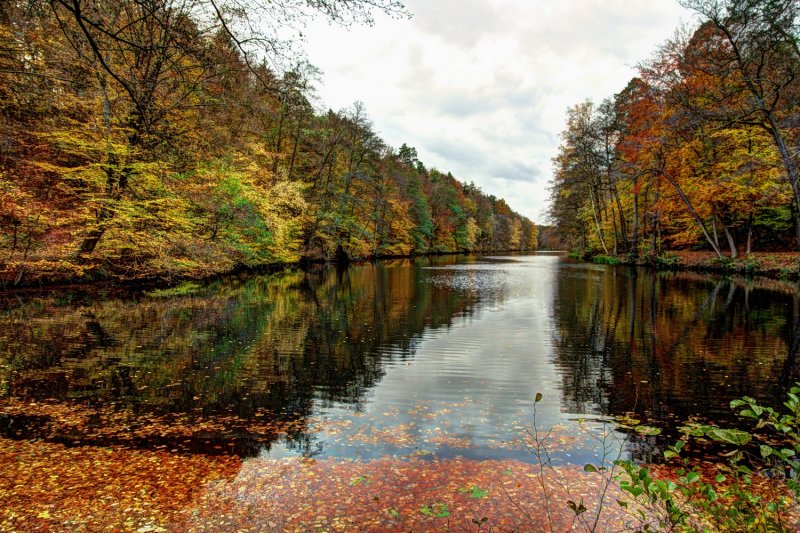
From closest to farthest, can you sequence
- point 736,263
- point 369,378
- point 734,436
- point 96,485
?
point 734,436 < point 96,485 < point 369,378 < point 736,263

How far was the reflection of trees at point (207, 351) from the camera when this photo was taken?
6688mm

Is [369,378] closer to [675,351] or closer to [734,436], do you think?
[734,436]

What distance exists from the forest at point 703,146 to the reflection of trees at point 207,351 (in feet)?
36.0

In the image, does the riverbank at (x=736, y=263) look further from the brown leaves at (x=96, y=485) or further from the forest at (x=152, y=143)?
the brown leaves at (x=96, y=485)

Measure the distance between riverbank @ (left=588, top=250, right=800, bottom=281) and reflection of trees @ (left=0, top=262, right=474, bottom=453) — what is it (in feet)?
60.5

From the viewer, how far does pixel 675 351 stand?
942 centimetres

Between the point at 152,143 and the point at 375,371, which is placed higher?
the point at 152,143

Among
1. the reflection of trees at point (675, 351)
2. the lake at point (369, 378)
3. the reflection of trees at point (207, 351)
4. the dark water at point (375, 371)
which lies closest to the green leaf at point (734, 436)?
the lake at point (369, 378)

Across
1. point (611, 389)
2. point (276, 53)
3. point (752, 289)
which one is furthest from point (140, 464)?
point (752, 289)

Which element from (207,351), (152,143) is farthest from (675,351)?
(152,143)

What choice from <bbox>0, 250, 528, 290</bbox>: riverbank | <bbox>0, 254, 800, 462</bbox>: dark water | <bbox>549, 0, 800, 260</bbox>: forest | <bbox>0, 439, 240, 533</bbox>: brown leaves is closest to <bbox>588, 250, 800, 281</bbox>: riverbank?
<bbox>549, 0, 800, 260</bbox>: forest

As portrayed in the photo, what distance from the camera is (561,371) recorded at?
27.3 feet

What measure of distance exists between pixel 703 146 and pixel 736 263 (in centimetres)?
1178

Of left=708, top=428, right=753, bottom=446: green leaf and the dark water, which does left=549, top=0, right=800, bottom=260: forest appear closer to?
the dark water
